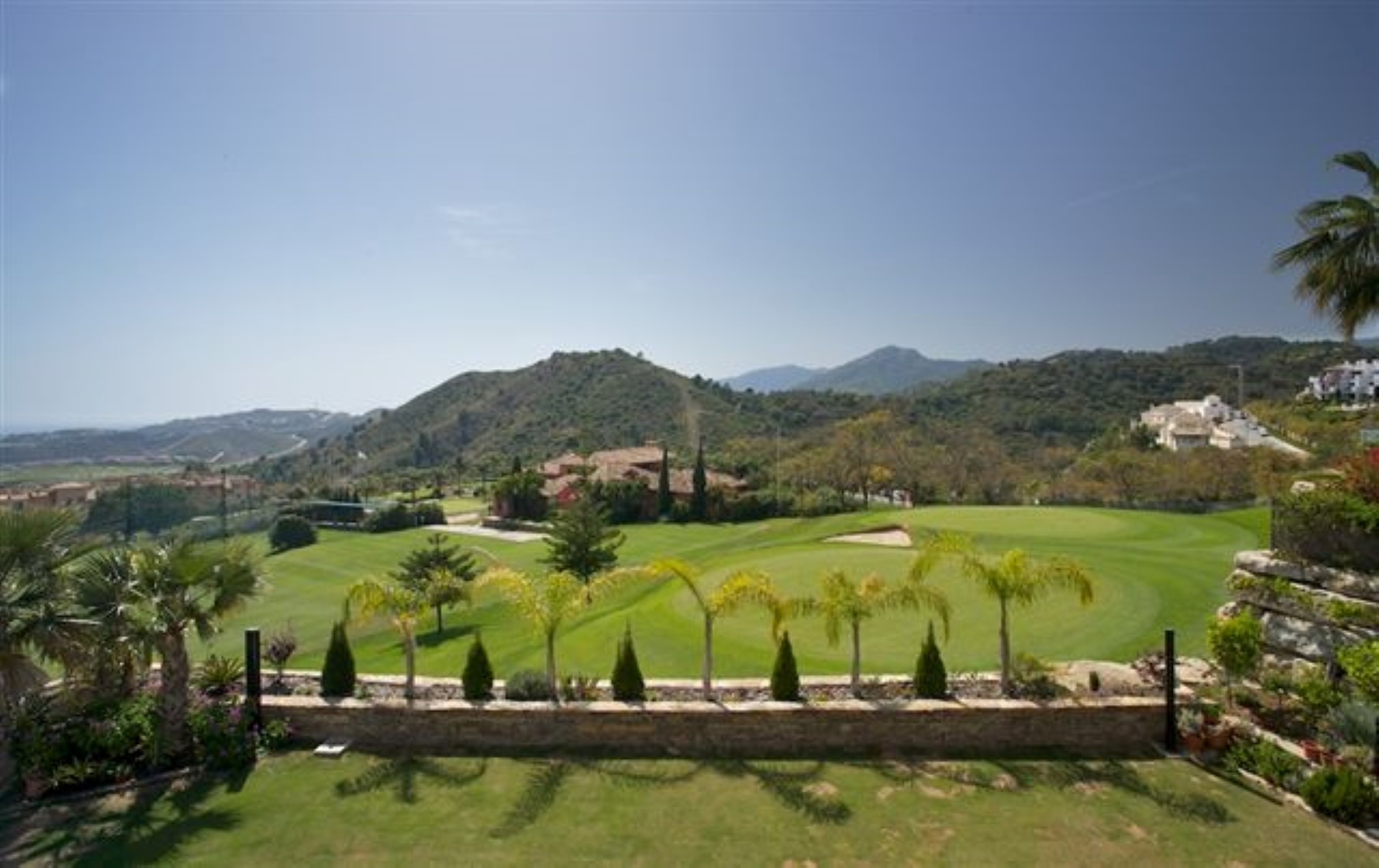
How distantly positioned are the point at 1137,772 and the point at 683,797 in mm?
5185

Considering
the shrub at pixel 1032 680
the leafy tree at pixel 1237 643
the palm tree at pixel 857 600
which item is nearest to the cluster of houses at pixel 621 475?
the palm tree at pixel 857 600

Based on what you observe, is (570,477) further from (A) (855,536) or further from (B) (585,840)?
(B) (585,840)

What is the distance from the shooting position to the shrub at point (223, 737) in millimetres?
8141

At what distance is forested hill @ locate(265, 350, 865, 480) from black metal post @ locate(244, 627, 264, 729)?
62.8 meters

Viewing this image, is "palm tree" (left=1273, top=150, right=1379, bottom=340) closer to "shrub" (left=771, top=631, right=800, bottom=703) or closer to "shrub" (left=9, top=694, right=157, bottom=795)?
"shrub" (left=771, top=631, right=800, bottom=703)

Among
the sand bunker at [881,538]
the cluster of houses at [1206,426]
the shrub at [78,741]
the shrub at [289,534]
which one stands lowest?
the shrub at [289,534]

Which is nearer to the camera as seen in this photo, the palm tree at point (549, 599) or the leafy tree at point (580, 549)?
the palm tree at point (549, 599)

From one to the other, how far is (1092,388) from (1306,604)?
8635cm

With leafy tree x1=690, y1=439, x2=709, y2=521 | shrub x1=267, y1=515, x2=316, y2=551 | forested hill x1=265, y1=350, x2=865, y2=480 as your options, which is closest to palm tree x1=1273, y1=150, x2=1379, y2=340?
leafy tree x1=690, y1=439, x2=709, y2=521

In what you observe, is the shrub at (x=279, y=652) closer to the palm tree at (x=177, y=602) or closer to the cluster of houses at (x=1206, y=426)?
the palm tree at (x=177, y=602)

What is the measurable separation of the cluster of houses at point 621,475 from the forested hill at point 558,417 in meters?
15.4

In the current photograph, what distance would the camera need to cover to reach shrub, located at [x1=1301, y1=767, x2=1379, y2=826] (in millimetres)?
6766

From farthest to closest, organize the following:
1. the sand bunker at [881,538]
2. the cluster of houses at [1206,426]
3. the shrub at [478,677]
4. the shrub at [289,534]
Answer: the cluster of houses at [1206,426], the shrub at [289,534], the sand bunker at [881,538], the shrub at [478,677]

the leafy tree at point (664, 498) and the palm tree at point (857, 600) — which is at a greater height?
the palm tree at point (857, 600)
